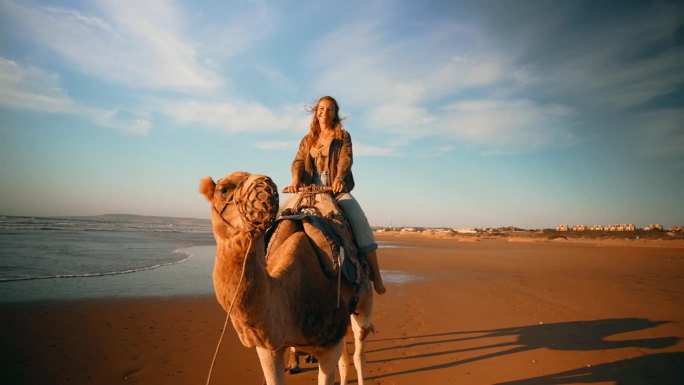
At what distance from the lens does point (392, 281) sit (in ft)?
45.3

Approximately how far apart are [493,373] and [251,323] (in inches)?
208

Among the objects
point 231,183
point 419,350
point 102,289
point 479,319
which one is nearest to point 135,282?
point 102,289

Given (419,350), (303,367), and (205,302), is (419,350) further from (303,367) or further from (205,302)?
(205,302)

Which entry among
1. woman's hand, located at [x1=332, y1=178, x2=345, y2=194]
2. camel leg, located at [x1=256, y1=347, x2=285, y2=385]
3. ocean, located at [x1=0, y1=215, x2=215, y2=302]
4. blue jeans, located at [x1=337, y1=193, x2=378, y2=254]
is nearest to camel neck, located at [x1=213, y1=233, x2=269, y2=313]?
camel leg, located at [x1=256, y1=347, x2=285, y2=385]

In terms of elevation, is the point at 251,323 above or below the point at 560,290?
above

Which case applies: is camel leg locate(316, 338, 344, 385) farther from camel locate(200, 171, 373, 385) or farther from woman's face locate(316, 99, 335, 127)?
woman's face locate(316, 99, 335, 127)

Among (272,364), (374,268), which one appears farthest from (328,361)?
(374,268)

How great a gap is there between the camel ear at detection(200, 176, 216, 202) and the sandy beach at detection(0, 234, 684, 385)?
4283 millimetres

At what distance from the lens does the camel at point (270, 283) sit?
1.51m

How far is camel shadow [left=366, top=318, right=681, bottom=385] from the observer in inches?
242

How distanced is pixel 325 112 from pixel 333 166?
2.40 feet

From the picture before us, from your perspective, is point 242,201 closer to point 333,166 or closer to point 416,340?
point 333,166

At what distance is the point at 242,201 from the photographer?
1463 millimetres

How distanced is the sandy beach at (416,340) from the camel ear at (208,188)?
4283 mm
